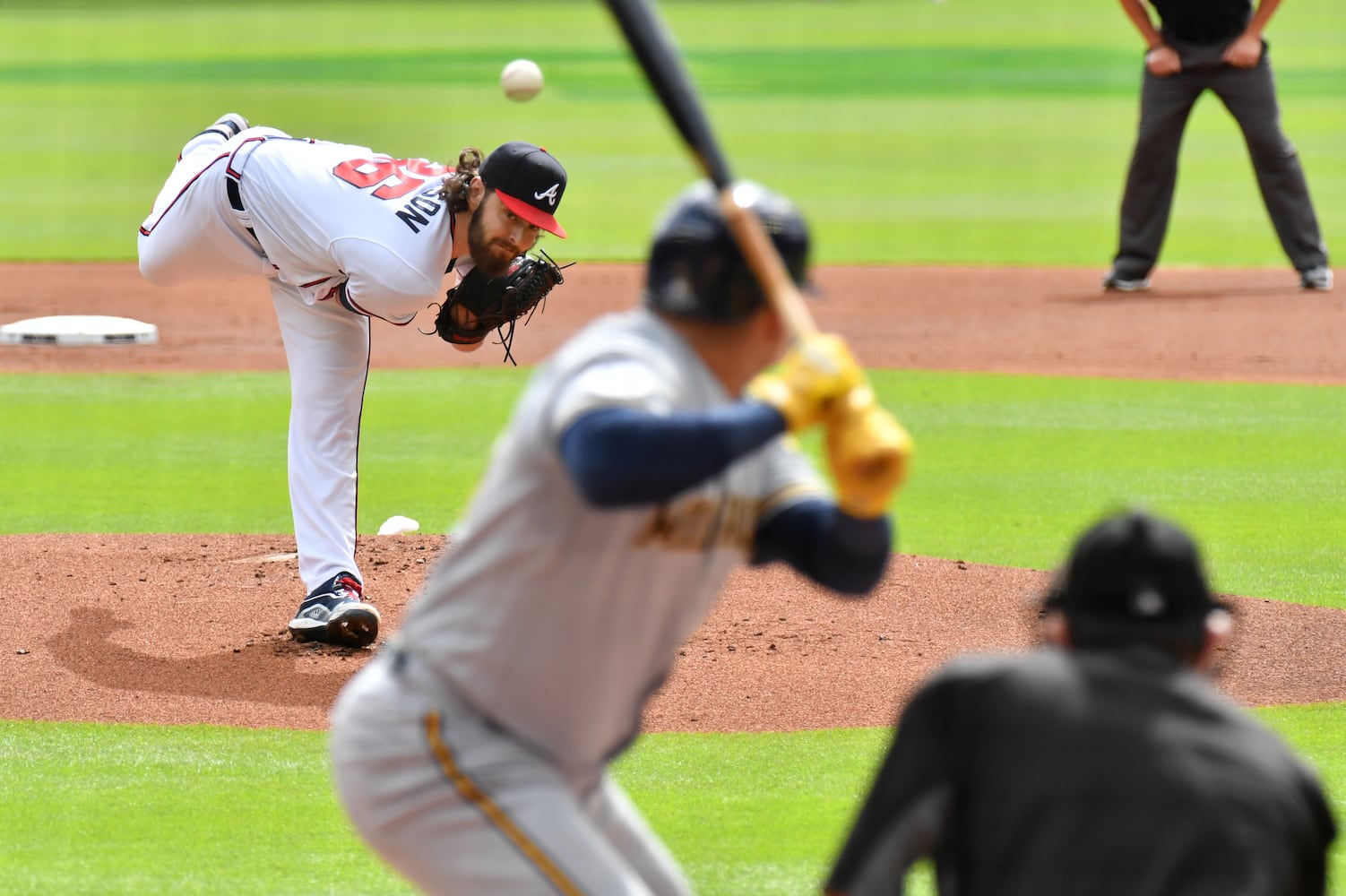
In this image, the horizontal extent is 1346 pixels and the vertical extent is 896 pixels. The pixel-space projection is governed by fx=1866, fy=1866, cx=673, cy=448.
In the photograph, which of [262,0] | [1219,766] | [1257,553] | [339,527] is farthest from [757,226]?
[262,0]

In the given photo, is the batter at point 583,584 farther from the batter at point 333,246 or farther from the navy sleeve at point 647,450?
the batter at point 333,246

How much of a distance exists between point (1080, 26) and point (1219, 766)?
59197 mm

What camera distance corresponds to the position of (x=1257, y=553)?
26.8ft

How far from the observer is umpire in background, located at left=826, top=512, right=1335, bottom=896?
2.33 meters

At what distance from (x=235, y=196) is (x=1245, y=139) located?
358 inches

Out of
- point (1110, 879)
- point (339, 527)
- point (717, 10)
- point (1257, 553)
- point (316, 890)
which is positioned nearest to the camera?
point (1110, 879)

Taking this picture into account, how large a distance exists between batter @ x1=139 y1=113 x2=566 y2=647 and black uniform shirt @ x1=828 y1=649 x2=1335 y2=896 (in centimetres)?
402

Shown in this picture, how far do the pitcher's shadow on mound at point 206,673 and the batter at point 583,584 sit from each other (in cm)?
327

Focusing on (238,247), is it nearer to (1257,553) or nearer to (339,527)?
(339,527)

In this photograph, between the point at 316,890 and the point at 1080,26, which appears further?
the point at 1080,26

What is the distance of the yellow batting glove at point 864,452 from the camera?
271 cm

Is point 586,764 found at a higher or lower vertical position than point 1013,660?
lower

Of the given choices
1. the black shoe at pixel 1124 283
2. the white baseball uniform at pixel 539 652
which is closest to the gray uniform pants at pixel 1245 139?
the black shoe at pixel 1124 283

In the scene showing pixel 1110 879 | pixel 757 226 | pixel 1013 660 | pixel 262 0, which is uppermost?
pixel 757 226
